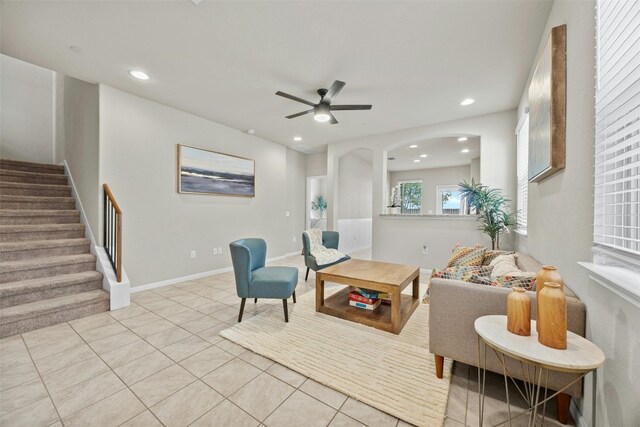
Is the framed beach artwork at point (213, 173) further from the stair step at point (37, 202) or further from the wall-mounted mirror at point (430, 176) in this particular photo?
the wall-mounted mirror at point (430, 176)

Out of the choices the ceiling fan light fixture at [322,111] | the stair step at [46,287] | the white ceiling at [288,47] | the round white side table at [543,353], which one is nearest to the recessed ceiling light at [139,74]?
the white ceiling at [288,47]

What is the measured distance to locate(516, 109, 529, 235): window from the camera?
310cm

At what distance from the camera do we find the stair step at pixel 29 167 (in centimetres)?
382

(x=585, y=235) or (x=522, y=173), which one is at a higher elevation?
(x=522, y=173)

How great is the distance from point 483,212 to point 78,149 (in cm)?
604

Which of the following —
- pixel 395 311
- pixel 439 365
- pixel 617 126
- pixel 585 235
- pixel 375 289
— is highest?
pixel 617 126

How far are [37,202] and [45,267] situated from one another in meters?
1.28

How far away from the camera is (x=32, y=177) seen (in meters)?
3.78

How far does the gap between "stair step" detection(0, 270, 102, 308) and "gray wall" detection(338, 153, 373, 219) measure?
4.90 meters

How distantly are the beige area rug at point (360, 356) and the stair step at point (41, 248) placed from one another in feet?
8.22

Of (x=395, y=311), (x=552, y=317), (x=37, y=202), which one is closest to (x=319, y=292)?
(x=395, y=311)

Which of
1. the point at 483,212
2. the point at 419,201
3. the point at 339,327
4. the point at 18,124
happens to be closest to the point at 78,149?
the point at 18,124

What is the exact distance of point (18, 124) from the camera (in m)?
4.38

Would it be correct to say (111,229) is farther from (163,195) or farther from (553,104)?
(553,104)
